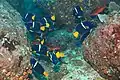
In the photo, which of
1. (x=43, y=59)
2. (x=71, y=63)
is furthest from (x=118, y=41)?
(x=43, y=59)

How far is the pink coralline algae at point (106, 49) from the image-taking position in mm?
4141

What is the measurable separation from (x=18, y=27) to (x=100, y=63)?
8.18ft

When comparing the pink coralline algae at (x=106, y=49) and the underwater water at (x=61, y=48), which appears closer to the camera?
the pink coralline algae at (x=106, y=49)

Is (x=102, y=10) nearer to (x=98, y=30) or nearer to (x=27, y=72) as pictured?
(x=98, y=30)

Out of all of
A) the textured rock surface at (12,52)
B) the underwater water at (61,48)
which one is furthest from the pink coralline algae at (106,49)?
the textured rock surface at (12,52)

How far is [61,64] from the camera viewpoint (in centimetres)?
606

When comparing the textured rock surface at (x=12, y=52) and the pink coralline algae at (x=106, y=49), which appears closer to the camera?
the pink coralline algae at (x=106, y=49)

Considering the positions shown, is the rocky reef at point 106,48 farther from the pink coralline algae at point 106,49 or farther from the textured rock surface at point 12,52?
the textured rock surface at point 12,52

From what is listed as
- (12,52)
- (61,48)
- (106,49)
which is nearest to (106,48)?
(106,49)

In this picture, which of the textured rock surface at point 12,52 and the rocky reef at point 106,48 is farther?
the textured rock surface at point 12,52

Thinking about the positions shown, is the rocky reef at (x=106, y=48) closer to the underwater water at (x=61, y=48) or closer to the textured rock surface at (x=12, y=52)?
the underwater water at (x=61, y=48)

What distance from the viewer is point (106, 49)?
4.40 m

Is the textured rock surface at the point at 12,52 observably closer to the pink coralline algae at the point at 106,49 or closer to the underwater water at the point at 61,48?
the underwater water at the point at 61,48

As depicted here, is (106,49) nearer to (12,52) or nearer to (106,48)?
(106,48)
